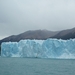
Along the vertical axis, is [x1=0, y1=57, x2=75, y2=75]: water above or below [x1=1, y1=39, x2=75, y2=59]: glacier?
below

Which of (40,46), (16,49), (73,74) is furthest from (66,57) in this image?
(73,74)

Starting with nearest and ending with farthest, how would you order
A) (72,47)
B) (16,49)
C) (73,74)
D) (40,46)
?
1. (73,74)
2. (72,47)
3. (40,46)
4. (16,49)

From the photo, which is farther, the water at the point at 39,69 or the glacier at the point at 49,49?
the glacier at the point at 49,49

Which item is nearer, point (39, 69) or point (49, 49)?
point (39, 69)

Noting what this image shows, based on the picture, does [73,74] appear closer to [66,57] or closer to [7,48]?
[66,57]

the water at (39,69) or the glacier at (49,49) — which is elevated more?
the glacier at (49,49)

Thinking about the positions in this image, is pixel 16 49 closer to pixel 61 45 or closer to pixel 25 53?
pixel 25 53

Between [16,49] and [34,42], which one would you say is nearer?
[34,42]

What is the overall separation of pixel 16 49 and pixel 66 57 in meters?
11.0

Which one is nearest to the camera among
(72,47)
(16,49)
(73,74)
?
(73,74)

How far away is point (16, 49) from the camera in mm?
38781

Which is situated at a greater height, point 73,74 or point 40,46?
point 40,46

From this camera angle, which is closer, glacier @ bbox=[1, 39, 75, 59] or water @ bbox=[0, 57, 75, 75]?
water @ bbox=[0, 57, 75, 75]

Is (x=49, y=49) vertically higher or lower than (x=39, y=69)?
higher
